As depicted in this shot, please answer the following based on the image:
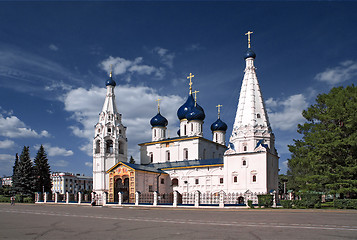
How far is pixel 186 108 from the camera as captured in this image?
43.8m

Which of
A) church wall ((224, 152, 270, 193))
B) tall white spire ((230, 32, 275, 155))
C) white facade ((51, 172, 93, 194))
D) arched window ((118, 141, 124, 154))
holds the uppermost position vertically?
tall white spire ((230, 32, 275, 155))

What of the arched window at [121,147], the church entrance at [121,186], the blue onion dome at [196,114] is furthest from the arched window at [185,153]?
the arched window at [121,147]

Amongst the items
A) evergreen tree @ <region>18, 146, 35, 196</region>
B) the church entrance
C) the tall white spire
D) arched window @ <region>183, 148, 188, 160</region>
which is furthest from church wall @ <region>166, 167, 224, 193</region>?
evergreen tree @ <region>18, 146, 35, 196</region>

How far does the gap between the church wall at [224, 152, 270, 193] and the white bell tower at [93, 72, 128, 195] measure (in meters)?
15.1

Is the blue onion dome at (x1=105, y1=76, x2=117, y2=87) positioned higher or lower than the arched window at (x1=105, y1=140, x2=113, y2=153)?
higher

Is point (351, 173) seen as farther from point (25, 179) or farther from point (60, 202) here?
point (25, 179)

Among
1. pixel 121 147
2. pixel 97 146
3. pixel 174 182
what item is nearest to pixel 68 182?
pixel 97 146

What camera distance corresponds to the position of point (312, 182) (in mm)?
26547

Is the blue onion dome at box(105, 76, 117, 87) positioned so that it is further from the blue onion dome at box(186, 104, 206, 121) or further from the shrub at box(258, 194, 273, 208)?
the shrub at box(258, 194, 273, 208)

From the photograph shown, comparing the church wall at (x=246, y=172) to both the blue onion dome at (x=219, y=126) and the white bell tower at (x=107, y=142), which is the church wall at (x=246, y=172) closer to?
the blue onion dome at (x=219, y=126)

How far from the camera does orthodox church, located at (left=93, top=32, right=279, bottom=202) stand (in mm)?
31317

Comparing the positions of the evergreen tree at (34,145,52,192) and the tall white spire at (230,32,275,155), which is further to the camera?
the evergreen tree at (34,145,52,192)

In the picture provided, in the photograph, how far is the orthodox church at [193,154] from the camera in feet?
103

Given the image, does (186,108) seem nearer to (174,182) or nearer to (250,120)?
(174,182)
